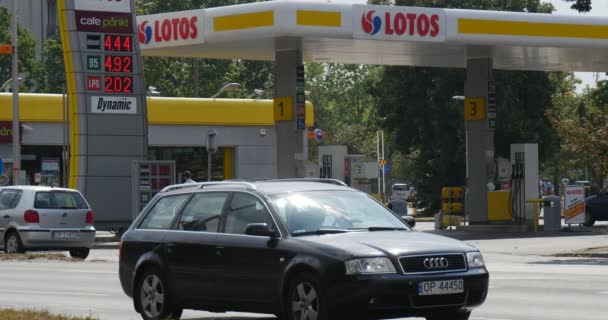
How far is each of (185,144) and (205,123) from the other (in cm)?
115

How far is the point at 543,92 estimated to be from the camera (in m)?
64.1

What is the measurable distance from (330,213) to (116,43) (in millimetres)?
26444

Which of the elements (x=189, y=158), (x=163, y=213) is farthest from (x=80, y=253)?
(x=189, y=158)

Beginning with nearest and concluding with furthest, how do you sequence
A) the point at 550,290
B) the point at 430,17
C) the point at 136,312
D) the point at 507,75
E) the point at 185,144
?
the point at 136,312 < the point at 550,290 < the point at 430,17 < the point at 185,144 < the point at 507,75

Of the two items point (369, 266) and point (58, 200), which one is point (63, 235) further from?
point (369, 266)

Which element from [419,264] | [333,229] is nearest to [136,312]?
[333,229]

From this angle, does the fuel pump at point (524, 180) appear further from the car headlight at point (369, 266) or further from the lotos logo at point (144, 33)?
the car headlight at point (369, 266)

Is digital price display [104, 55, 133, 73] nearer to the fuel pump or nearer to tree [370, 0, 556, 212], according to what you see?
the fuel pump

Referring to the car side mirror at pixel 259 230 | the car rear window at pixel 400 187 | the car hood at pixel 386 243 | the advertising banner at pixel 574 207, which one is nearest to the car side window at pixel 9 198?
the advertising banner at pixel 574 207

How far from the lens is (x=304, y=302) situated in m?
13.4

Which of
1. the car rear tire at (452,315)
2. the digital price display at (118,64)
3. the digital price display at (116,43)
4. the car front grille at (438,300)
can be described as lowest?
the car rear tire at (452,315)

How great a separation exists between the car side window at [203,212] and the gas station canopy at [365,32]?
23167 mm

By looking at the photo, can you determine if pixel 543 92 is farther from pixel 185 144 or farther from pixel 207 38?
pixel 207 38

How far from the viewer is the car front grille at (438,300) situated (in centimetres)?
1313
